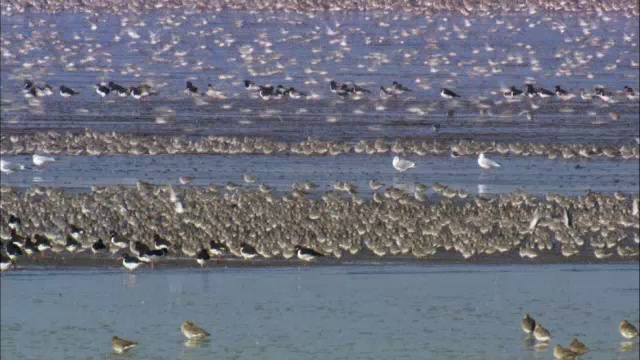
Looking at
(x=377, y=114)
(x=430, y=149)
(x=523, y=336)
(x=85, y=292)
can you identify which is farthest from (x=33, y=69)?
(x=523, y=336)

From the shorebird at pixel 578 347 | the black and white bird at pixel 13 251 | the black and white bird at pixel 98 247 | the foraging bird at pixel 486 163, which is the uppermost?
the shorebird at pixel 578 347

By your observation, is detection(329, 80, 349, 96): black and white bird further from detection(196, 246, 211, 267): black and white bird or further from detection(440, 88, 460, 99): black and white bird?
detection(196, 246, 211, 267): black and white bird

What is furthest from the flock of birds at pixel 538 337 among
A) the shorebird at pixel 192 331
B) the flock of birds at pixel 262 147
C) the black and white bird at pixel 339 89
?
the black and white bird at pixel 339 89

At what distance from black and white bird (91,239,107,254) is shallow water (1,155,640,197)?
2250 mm

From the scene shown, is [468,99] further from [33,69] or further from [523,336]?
[523,336]

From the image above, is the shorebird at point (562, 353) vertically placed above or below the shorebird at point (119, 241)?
above

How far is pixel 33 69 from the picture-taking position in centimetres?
2641

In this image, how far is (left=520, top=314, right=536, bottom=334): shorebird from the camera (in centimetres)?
1103

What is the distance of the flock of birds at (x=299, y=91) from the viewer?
74.4ft

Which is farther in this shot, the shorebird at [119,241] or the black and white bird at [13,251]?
Answer: the shorebird at [119,241]

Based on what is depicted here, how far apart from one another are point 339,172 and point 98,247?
439cm

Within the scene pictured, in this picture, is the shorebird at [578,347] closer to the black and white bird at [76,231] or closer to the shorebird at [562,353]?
the shorebird at [562,353]

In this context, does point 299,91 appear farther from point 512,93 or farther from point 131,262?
point 131,262

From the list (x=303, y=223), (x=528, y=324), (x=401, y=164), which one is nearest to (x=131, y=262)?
(x=303, y=223)
